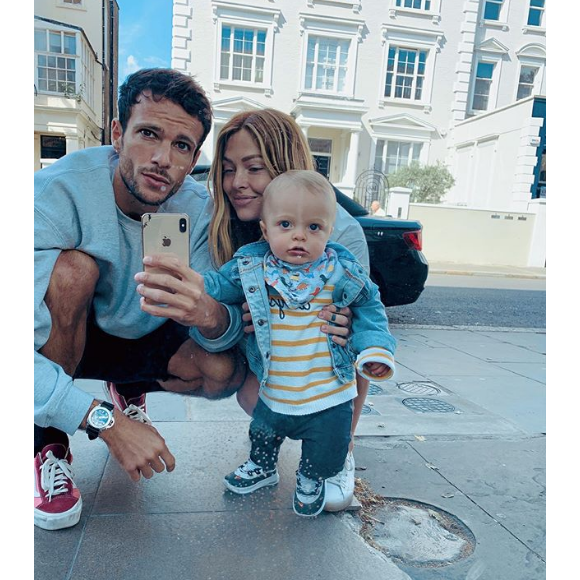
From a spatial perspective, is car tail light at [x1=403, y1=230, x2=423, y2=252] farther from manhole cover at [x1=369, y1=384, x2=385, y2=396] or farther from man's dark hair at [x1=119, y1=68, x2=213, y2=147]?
man's dark hair at [x1=119, y1=68, x2=213, y2=147]

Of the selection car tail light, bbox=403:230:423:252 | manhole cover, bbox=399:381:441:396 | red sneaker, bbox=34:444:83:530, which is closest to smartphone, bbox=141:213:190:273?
red sneaker, bbox=34:444:83:530

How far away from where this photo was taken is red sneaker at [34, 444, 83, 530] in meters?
1.58

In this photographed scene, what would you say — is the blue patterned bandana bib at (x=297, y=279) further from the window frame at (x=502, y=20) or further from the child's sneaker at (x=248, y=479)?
the window frame at (x=502, y=20)

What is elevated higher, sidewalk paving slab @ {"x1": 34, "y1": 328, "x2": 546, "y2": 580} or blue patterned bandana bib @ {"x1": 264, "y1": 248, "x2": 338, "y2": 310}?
blue patterned bandana bib @ {"x1": 264, "y1": 248, "x2": 338, "y2": 310}

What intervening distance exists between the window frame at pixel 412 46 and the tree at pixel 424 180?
230cm

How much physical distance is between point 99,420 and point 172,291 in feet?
1.36

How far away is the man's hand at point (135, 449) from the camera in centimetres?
139

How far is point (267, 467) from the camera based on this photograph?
6.23 feet

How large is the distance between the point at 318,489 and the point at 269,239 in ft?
3.00

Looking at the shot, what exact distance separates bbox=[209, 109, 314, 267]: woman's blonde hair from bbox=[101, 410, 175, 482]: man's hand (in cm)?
64

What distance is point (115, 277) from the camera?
171 cm

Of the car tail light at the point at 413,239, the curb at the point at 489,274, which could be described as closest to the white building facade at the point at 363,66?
the car tail light at the point at 413,239
